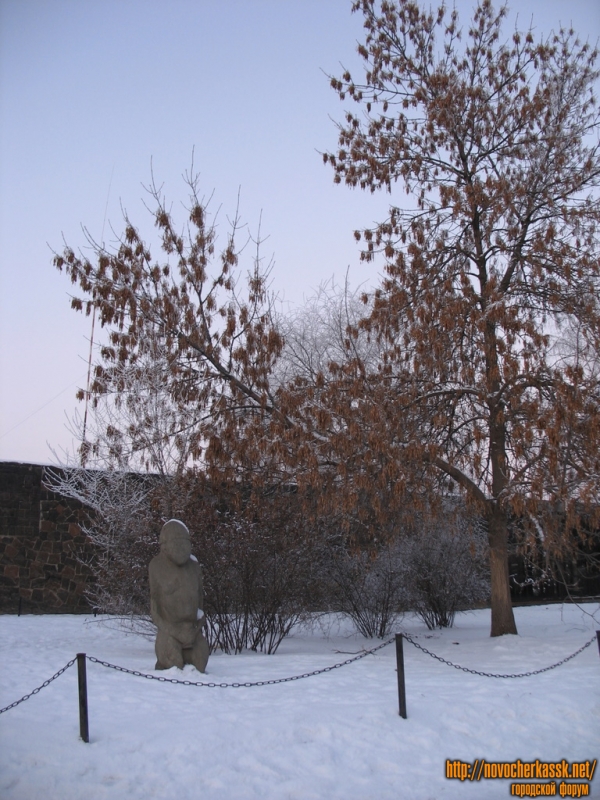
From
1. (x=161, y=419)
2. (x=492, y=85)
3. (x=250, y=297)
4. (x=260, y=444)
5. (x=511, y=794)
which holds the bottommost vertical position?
(x=511, y=794)

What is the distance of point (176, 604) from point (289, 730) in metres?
2.20

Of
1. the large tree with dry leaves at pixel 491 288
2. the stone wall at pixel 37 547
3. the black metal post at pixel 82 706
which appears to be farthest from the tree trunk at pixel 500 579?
the stone wall at pixel 37 547

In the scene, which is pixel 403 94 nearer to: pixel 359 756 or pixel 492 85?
pixel 492 85

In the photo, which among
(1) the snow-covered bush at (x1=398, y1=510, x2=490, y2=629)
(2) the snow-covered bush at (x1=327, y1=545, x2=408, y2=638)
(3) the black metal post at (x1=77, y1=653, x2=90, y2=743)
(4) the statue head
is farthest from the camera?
(1) the snow-covered bush at (x1=398, y1=510, x2=490, y2=629)

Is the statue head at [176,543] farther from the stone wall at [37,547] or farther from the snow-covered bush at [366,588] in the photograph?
the stone wall at [37,547]

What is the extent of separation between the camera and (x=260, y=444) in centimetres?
Answer: 845

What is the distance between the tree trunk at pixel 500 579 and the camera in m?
9.62

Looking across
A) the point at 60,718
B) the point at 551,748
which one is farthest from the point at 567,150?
the point at 60,718

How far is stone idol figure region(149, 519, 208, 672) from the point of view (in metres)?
6.91

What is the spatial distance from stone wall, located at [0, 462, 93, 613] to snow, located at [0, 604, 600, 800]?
4872mm

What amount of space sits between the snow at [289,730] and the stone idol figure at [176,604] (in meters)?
0.22

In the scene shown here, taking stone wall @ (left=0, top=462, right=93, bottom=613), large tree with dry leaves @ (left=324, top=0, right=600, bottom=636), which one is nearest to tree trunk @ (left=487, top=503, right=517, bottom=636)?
large tree with dry leaves @ (left=324, top=0, right=600, bottom=636)

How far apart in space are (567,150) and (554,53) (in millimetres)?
1586

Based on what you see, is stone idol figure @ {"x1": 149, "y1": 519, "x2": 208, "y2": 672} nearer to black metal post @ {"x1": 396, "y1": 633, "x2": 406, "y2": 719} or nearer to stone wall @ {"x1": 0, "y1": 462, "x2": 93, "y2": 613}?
black metal post @ {"x1": 396, "y1": 633, "x2": 406, "y2": 719}
